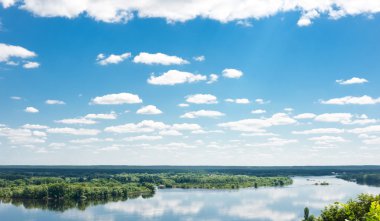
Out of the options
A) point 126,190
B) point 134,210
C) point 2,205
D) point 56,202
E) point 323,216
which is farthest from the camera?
point 126,190

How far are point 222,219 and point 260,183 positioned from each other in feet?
241

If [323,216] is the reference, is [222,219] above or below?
below

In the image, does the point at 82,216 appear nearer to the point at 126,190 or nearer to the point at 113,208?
the point at 113,208

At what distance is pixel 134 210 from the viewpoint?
64.4 m

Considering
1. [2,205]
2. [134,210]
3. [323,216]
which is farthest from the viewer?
[2,205]

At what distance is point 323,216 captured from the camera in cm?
2150

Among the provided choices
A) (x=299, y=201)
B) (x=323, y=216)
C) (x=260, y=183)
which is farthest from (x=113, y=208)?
(x=260, y=183)

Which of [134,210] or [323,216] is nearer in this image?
[323,216]

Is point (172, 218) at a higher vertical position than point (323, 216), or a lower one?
lower

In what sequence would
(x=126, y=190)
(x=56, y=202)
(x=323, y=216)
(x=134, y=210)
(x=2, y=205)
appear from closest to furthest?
(x=323, y=216) → (x=134, y=210) → (x=2, y=205) → (x=56, y=202) → (x=126, y=190)

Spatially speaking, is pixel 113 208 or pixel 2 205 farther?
pixel 2 205

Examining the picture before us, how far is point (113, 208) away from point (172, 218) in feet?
44.8

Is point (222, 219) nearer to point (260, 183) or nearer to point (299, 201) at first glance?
point (299, 201)

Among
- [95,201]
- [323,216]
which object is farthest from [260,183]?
[323,216]
